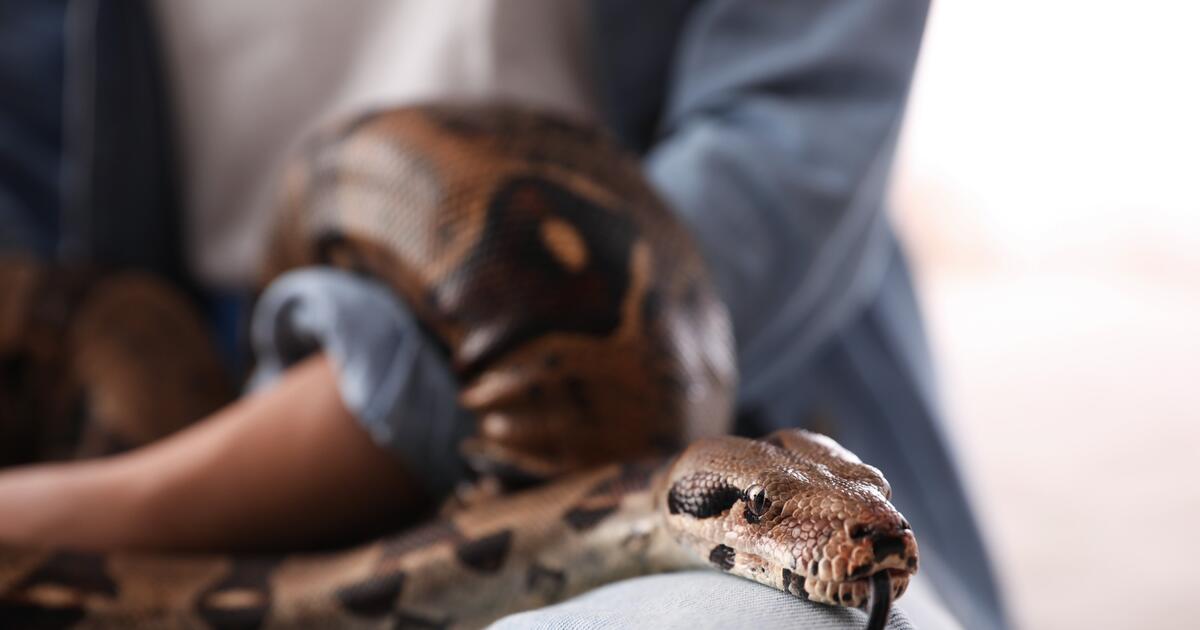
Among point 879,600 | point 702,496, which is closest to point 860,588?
point 879,600

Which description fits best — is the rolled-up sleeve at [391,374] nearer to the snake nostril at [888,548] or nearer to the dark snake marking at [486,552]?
the dark snake marking at [486,552]

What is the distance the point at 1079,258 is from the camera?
1.18 meters

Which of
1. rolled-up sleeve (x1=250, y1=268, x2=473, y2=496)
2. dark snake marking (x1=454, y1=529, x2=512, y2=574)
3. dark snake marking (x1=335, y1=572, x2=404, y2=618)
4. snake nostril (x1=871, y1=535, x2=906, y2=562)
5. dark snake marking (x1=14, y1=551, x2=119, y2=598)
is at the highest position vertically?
snake nostril (x1=871, y1=535, x2=906, y2=562)

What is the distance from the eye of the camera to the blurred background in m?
0.95

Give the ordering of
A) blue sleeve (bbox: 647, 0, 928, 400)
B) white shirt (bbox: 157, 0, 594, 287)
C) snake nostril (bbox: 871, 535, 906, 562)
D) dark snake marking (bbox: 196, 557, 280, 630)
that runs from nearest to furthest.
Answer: snake nostril (bbox: 871, 535, 906, 562), dark snake marking (bbox: 196, 557, 280, 630), blue sleeve (bbox: 647, 0, 928, 400), white shirt (bbox: 157, 0, 594, 287)

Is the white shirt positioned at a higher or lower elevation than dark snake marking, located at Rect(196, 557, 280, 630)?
higher

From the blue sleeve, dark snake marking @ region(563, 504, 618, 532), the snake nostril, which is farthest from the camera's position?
the blue sleeve

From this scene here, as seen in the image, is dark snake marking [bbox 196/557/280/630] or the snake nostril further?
dark snake marking [bbox 196/557/280/630]

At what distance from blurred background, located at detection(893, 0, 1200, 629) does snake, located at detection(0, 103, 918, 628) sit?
0.37m

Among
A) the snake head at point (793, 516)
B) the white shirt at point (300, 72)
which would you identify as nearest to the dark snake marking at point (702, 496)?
the snake head at point (793, 516)

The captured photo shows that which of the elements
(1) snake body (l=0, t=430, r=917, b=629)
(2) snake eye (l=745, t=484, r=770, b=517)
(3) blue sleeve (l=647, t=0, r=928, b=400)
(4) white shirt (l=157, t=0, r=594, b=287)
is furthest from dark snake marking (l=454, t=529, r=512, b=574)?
(4) white shirt (l=157, t=0, r=594, b=287)

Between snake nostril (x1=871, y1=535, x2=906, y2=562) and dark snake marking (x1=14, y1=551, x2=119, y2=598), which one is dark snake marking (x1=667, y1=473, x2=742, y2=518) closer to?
snake nostril (x1=871, y1=535, x2=906, y2=562)

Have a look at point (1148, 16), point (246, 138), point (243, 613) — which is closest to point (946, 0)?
point (1148, 16)

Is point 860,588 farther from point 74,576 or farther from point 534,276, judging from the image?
point 74,576
